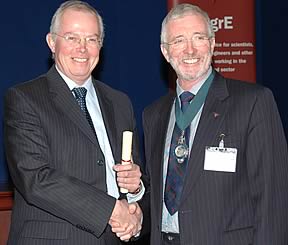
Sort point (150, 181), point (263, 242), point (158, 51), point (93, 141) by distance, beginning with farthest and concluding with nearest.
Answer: point (158, 51), point (150, 181), point (93, 141), point (263, 242)

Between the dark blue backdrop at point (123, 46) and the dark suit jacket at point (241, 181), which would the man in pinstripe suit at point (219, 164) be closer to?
the dark suit jacket at point (241, 181)

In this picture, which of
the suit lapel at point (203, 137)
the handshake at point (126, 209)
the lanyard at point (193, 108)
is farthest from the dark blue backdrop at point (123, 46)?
the suit lapel at point (203, 137)

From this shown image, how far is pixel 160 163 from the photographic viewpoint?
3.29 metres

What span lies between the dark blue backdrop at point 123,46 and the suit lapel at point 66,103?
2579mm

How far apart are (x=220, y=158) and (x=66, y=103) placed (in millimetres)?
826

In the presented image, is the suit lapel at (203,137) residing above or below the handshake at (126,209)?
above

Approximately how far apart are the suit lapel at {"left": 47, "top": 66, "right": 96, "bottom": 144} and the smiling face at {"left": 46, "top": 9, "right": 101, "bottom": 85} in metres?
0.08

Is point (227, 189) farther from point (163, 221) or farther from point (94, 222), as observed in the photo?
point (94, 222)

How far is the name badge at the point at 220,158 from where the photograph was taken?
3.02 meters

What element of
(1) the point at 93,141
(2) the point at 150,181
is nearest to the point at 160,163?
(2) the point at 150,181

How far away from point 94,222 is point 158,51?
3.59m

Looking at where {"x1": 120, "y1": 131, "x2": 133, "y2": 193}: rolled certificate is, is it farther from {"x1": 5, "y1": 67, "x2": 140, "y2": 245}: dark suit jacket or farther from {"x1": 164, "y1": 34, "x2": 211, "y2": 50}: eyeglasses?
{"x1": 164, "y1": 34, "x2": 211, "y2": 50}: eyeglasses

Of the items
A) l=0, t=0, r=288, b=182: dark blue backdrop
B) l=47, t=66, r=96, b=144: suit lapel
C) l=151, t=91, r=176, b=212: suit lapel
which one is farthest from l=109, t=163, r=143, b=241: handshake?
l=0, t=0, r=288, b=182: dark blue backdrop

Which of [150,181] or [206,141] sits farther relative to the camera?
[150,181]
